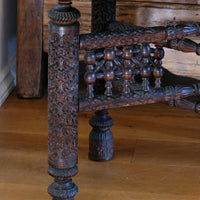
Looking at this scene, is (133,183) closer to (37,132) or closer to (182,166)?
(182,166)

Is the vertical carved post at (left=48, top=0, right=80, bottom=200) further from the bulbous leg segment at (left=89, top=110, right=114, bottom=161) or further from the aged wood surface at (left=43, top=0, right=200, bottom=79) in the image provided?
the aged wood surface at (left=43, top=0, right=200, bottom=79)

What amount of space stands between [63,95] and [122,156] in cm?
54

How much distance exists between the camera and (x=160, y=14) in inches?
79.0

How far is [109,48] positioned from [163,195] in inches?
19.4

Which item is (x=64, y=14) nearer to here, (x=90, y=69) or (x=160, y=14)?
A: (x=90, y=69)

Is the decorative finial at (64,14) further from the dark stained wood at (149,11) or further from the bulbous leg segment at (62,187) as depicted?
the dark stained wood at (149,11)

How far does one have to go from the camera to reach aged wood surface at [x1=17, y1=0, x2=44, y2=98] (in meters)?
2.01

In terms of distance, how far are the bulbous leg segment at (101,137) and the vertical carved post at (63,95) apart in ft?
1.03

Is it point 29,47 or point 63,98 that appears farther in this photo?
point 29,47

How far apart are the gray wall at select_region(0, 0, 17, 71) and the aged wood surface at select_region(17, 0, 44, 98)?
9 cm

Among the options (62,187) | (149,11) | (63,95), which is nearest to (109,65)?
(63,95)

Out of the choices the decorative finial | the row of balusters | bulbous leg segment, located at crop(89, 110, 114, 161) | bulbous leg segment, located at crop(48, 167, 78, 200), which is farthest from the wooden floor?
the decorative finial

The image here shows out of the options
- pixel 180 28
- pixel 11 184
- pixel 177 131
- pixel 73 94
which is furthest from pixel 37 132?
pixel 180 28

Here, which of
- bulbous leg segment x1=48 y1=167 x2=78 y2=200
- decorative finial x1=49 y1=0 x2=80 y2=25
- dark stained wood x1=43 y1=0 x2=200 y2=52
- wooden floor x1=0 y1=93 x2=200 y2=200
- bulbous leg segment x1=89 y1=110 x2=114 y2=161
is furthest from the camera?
dark stained wood x1=43 y1=0 x2=200 y2=52
